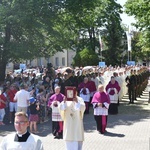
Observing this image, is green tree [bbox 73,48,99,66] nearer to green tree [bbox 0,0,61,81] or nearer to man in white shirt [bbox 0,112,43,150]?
green tree [bbox 0,0,61,81]

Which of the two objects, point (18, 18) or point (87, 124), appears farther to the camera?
point (18, 18)

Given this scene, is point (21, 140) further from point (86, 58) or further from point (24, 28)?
→ point (86, 58)

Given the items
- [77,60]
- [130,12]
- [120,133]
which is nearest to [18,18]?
[130,12]

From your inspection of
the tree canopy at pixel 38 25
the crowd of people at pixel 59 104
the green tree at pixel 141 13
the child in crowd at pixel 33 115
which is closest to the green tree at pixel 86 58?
the tree canopy at pixel 38 25

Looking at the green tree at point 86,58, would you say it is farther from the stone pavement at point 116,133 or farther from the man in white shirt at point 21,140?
the man in white shirt at point 21,140

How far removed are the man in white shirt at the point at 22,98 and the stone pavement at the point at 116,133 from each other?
894 mm

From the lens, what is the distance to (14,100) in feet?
48.0

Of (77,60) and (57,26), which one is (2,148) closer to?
(57,26)

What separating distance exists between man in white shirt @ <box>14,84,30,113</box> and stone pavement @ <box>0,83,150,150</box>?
0.89m

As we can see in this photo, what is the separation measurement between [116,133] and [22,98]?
3711mm

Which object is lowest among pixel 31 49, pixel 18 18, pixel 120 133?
pixel 120 133

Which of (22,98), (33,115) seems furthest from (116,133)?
(22,98)

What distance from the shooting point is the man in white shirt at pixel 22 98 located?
14.0 meters

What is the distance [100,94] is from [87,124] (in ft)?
7.93
